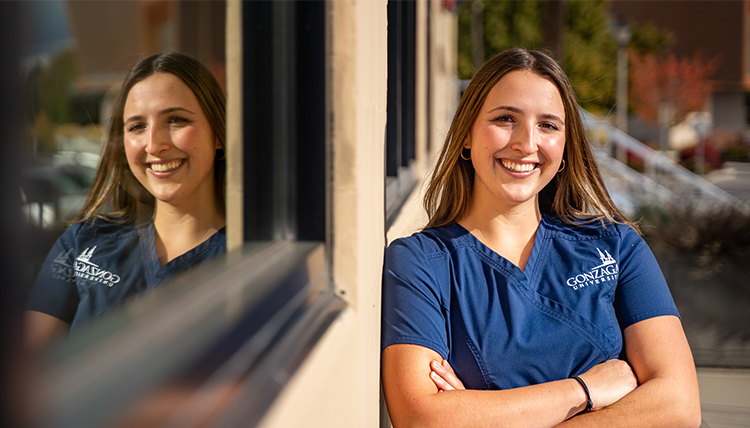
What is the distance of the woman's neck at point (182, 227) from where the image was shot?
1.07 meters

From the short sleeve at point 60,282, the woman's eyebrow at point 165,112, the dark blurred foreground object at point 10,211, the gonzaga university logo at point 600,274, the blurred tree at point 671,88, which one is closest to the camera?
the dark blurred foreground object at point 10,211

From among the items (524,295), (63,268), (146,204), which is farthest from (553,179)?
(63,268)

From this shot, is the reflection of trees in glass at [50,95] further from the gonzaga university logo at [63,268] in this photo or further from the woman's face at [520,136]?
the woman's face at [520,136]

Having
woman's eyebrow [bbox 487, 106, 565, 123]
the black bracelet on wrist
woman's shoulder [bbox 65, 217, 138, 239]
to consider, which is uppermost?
woman's eyebrow [bbox 487, 106, 565, 123]

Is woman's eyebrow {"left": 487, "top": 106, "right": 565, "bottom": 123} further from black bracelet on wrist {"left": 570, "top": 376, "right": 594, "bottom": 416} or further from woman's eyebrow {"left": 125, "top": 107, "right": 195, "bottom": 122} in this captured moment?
woman's eyebrow {"left": 125, "top": 107, "right": 195, "bottom": 122}

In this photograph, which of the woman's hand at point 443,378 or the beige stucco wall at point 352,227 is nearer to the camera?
the beige stucco wall at point 352,227

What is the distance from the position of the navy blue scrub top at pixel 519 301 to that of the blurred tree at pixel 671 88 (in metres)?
22.5

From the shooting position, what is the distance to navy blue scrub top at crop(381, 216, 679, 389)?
73.9 inches

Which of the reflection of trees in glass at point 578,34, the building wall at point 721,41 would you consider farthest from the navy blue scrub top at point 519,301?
the building wall at point 721,41

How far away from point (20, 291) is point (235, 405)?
0.45m

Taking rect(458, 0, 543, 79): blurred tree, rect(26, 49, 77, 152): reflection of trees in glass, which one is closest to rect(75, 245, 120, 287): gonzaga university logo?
rect(26, 49, 77, 152): reflection of trees in glass

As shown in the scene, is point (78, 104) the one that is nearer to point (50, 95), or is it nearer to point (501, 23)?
point (50, 95)

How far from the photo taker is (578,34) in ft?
94.5

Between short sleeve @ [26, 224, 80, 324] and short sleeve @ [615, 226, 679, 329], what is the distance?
1652mm
